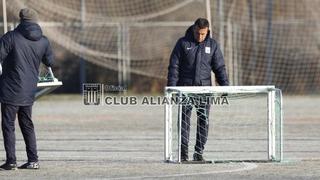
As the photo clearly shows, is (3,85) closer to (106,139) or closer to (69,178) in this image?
(69,178)

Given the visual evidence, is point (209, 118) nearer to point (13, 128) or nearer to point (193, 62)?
point (193, 62)

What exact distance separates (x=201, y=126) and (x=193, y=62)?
0.85m

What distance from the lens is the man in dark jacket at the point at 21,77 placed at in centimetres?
1180

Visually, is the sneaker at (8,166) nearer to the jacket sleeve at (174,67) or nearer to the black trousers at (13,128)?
the black trousers at (13,128)

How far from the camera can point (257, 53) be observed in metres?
29.2

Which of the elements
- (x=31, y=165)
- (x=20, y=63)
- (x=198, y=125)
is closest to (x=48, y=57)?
(x=20, y=63)

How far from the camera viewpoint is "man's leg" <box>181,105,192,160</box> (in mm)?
12781

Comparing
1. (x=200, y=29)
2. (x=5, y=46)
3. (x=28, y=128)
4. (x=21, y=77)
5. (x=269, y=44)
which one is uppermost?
(x=200, y=29)

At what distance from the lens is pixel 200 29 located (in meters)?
12.8

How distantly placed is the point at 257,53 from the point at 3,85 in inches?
713

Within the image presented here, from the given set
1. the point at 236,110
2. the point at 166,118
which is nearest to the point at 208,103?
the point at 166,118

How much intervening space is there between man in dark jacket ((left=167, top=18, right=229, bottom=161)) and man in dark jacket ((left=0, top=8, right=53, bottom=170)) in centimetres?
188

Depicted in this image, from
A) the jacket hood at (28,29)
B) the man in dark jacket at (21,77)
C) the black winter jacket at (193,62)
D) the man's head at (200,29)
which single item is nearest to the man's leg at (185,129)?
the black winter jacket at (193,62)

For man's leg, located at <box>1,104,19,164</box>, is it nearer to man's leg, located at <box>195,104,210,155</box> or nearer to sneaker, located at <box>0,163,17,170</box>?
sneaker, located at <box>0,163,17,170</box>
